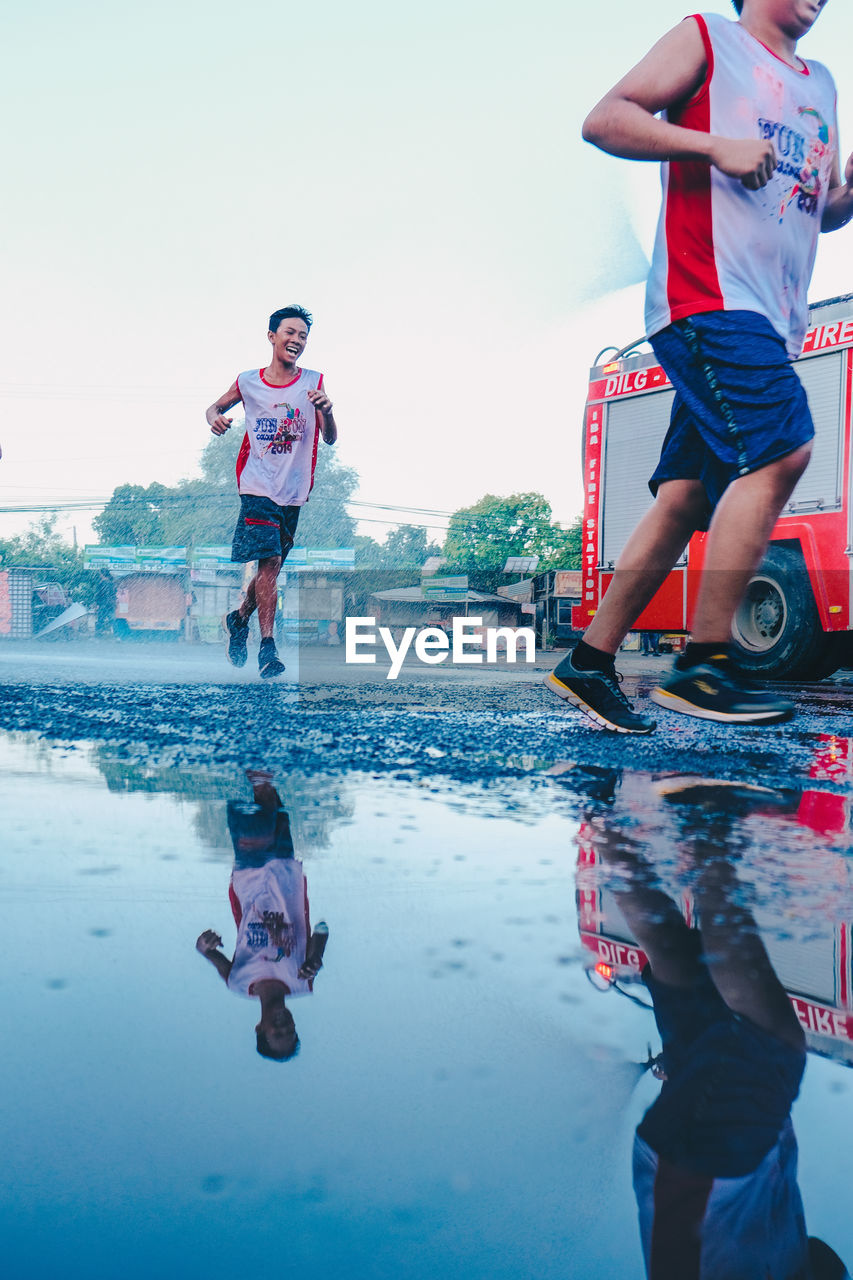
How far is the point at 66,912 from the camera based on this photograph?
4.31ft

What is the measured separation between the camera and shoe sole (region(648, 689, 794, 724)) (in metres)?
3.11

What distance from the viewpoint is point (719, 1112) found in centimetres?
78

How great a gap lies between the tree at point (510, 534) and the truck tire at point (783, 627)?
65688 millimetres

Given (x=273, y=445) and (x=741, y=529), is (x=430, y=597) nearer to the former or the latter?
(x=273, y=445)

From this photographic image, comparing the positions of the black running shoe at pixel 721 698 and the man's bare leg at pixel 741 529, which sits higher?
the man's bare leg at pixel 741 529

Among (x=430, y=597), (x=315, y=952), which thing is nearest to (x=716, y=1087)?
(x=315, y=952)

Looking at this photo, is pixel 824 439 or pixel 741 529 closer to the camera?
pixel 741 529

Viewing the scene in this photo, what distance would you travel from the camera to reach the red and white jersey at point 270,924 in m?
1.08

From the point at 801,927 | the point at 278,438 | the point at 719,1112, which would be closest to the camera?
the point at 719,1112

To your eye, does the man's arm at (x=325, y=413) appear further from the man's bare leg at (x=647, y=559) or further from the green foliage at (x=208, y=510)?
the green foliage at (x=208, y=510)

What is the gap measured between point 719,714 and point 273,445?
3.95m

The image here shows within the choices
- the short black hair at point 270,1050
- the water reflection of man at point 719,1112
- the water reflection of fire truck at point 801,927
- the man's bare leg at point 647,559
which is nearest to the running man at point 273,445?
the man's bare leg at point 647,559

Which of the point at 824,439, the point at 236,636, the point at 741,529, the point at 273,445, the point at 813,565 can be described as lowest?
the point at 236,636

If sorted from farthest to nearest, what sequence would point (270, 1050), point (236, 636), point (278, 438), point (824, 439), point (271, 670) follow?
1. point (824, 439)
2. point (236, 636)
3. point (278, 438)
4. point (271, 670)
5. point (270, 1050)
